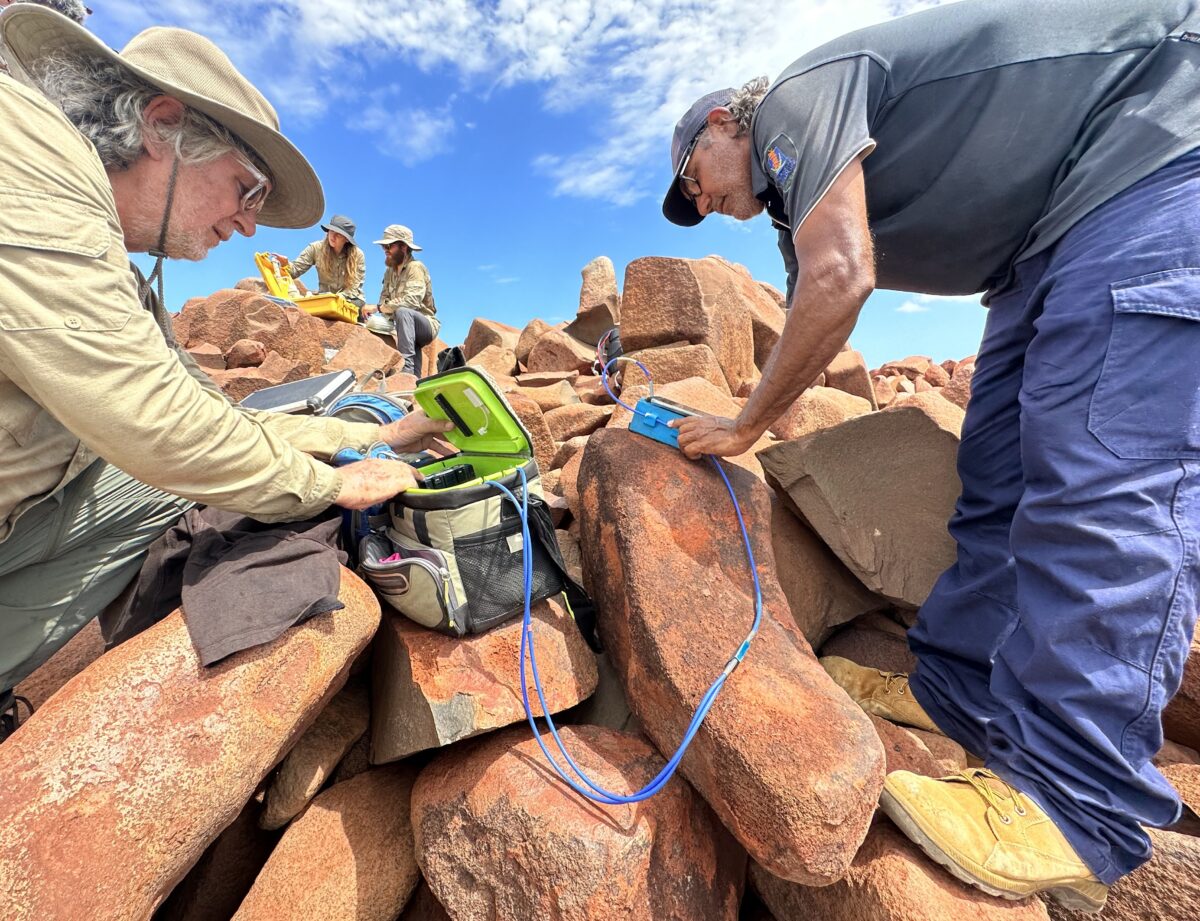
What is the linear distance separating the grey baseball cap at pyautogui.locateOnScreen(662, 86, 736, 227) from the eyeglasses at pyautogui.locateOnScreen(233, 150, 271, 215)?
4.78 ft

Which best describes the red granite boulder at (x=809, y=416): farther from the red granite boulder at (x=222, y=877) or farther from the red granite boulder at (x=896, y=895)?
the red granite boulder at (x=222, y=877)

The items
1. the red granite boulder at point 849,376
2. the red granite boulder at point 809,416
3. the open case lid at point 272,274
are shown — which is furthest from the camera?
the open case lid at point 272,274

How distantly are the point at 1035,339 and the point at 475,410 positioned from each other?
1.76 metres

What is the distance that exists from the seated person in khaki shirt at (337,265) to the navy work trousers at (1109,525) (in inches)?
434

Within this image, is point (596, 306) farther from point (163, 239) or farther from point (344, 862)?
point (344, 862)

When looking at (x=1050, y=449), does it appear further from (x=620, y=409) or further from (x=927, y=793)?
(x=620, y=409)

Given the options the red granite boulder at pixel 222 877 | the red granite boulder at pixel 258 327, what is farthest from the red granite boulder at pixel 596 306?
the red granite boulder at pixel 222 877

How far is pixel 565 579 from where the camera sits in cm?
188

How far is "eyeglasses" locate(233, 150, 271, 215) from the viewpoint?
1.76 meters

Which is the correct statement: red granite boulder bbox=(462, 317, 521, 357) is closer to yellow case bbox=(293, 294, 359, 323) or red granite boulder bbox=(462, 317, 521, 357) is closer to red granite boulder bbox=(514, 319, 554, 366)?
red granite boulder bbox=(514, 319, 554, 366)

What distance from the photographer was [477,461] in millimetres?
2102

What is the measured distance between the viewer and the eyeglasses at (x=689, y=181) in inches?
83.3

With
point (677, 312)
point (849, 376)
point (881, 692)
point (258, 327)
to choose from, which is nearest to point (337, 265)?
point (258, 327)

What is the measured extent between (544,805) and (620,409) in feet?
7.01
